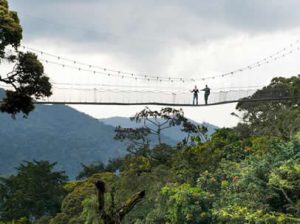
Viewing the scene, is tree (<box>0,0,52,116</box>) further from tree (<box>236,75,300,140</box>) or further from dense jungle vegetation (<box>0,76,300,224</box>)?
tree (<box>236,75,300,140</box>)

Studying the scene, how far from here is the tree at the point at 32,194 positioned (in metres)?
52.2

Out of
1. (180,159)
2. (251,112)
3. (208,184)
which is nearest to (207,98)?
(180,159)

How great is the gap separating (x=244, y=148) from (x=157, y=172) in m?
4.44

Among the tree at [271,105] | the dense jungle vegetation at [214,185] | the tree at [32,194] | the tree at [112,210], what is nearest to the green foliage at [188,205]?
the dense jungle vegetation at [214,185]

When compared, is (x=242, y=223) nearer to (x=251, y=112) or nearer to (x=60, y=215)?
(x=60, y=215)

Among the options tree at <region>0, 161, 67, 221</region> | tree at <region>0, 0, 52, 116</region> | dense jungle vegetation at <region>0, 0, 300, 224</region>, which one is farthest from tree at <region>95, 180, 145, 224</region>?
tree at <region>0, 161, 67, 221</region>

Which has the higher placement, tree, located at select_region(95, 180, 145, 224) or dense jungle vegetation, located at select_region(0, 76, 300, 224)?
tree, located at select_region(95, 180, 145, 224)

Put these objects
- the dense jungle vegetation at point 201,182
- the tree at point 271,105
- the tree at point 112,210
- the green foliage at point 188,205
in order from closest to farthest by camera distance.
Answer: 1. the tree at point 112,210
2. the dense jungle vegetation at point 201,182
3. the green foliage at point 188,205
4. the tree at point 271,105

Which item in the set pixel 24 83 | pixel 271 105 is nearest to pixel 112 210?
pixel 24 83

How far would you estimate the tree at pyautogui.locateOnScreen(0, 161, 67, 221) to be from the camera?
52.2m

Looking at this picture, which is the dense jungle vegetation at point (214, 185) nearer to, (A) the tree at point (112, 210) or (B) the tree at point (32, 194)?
(A) the tree at point (112, 210)

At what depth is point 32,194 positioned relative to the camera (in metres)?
52.8

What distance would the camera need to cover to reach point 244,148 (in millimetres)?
26094

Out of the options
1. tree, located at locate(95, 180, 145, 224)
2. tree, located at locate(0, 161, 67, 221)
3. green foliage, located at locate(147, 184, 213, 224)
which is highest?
tree, located at locate(95, 180, 145, 224)
